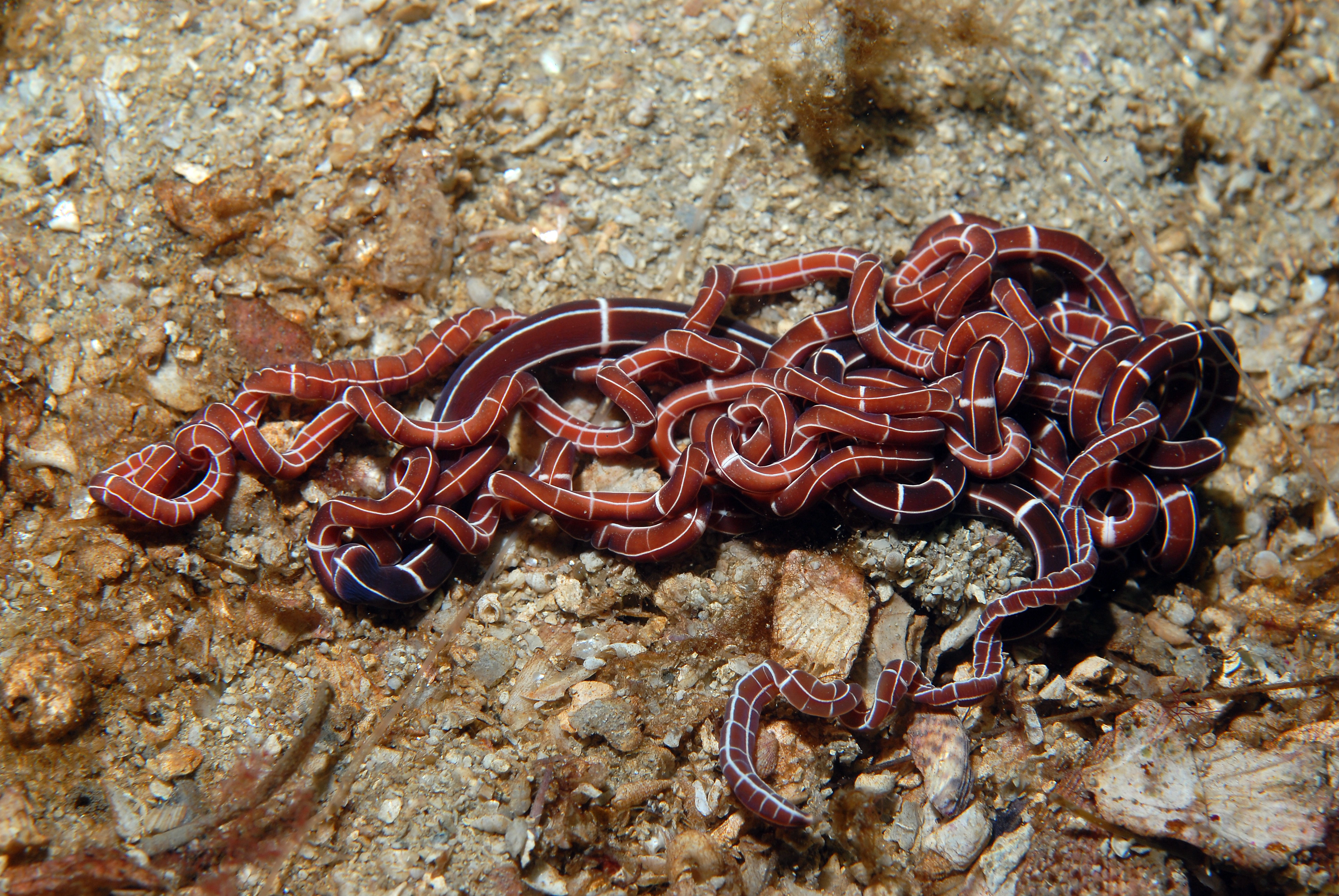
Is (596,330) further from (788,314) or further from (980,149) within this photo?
(980,149)

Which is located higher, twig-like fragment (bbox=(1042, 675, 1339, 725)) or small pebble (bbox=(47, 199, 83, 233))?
small pebble (bbox=(47, 199, 83, 233))

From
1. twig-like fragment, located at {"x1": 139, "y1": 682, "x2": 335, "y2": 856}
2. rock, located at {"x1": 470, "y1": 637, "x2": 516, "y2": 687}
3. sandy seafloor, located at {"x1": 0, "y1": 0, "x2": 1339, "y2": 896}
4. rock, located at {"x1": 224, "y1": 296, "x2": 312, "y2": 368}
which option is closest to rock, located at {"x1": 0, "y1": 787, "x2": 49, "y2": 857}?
sandy seafloor, located at {"x1": 0, "y1": 0, "x2": 1339, "y2": 896}

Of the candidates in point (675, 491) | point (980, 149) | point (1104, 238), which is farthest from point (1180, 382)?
point (675, 491)

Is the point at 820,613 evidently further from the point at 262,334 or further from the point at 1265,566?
the point at 262,334

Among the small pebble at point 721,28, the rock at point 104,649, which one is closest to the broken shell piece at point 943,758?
the rock at point 104,649

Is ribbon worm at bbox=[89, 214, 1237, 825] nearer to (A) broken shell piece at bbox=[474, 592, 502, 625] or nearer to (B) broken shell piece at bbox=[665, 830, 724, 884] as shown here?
(A) broken shell piece at bbox=[474, 592, 502, 625]

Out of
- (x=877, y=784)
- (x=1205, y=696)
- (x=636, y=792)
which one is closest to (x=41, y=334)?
(x=636, y=792)

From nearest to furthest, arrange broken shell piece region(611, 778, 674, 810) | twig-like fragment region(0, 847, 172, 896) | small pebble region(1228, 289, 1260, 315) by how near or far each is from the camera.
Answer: twig-like fragment region(0, 847, 172, 896), broken shell piece region(611, 778, 674, 810), small pebble region(1228, 289, 1260, 315)
